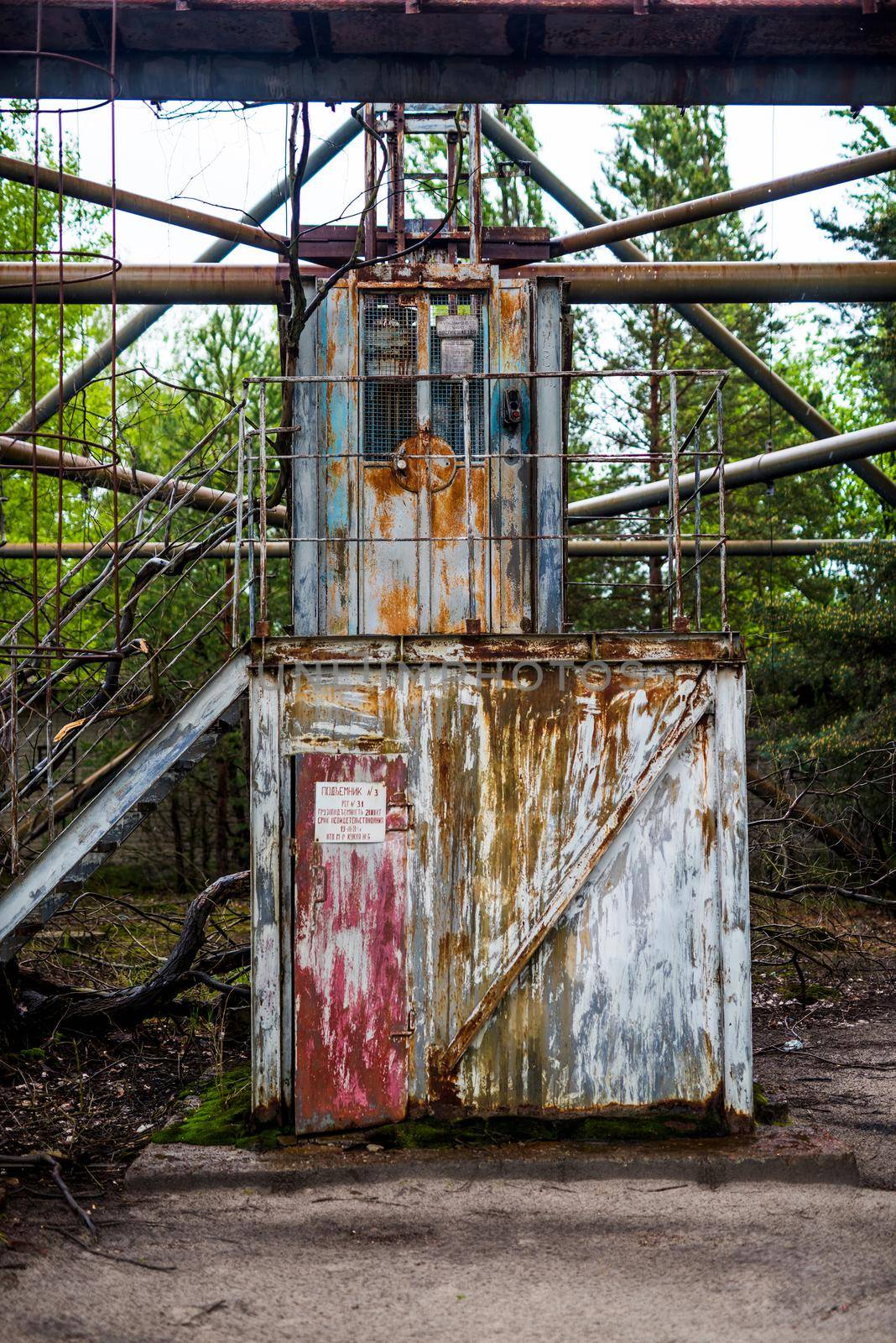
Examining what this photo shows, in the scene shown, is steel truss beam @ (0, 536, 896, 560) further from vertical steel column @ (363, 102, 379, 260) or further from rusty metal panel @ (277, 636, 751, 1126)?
rusty metal panel @ (277, 636, 751, 1126)

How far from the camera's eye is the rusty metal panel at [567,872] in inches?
255

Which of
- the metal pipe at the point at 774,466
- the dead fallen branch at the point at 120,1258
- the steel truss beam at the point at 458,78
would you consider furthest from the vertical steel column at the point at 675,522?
the dead fallen branch at the point at 120,1258

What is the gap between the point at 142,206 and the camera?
32.9ft

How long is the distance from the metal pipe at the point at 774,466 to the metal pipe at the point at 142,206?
3.82 metres

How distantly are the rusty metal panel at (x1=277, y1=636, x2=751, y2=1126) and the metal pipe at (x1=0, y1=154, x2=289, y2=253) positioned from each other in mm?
4717

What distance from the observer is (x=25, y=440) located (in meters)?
11.8

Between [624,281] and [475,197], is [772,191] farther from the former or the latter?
[475,197]

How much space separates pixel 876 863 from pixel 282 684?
9972mm

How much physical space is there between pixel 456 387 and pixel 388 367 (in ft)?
1.59

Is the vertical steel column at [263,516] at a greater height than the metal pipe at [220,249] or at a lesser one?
lesser

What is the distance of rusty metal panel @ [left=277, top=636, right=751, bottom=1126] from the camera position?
21.2ft

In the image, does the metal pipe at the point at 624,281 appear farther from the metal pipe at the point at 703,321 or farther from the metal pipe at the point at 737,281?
the metal pipe at the point at 703,321

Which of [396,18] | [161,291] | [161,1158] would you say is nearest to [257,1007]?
[161,1158]


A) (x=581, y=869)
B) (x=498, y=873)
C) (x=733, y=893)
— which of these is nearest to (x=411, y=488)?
(x=498, y=873)
